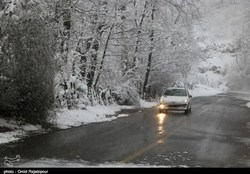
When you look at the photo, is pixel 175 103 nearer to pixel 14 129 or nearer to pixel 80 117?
pixel 80 117

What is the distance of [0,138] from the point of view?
1338 centimetres

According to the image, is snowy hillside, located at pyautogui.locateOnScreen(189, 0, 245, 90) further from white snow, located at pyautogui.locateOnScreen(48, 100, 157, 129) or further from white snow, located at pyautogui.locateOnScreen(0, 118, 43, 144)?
white snow, located at pyautogui.locateOnScreen(0, 118, 43, 144)

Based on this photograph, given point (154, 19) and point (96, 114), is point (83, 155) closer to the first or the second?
point (96, 114)

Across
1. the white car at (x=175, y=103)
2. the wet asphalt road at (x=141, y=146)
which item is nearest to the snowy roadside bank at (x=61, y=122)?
the wet asphalt road at (x=141, y=146)

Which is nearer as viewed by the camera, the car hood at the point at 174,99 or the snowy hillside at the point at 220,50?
the car hood at the point at 174,99

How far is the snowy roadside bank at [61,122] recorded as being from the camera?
14368 millimetres

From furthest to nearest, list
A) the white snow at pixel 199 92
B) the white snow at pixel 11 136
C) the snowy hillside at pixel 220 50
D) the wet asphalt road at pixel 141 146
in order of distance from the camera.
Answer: the snowy hillside at pixel 220 50 → the white snow at pixel 199 92 → the white snow at pixel 11 136 → the wet asphalt road at pixel 141 146

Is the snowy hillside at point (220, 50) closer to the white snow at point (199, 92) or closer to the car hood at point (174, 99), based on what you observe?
the white snow at point (199, 92)

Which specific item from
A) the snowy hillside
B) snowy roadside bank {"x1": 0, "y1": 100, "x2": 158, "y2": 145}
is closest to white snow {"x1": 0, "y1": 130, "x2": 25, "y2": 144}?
snowy roadside bank {"x1": 0, "y1": 100, "x2": 158, "y2": 145}

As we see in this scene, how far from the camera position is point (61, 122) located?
18.6 meters

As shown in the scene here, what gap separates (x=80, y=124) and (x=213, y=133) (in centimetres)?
546

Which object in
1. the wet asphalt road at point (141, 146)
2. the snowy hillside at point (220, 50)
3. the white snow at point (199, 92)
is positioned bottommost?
the white snow at point (199, 92)

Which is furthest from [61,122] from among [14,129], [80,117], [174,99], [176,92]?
Result: [176,92]

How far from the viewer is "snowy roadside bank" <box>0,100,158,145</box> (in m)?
14.4
